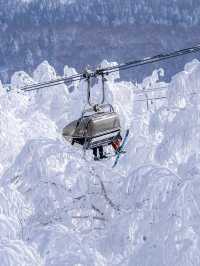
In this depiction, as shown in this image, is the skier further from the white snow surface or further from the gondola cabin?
the white snow surface

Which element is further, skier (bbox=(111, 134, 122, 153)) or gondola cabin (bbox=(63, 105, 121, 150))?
skier (bbox=(111, 134, 122, 153))

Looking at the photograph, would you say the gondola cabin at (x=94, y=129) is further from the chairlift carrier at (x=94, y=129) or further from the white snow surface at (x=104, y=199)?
the white snow surface at (x=104, y=199)

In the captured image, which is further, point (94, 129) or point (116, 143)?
point (116, 143)

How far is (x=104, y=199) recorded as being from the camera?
1758 centimetres

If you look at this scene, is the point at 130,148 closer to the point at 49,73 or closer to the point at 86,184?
the point at 86,184

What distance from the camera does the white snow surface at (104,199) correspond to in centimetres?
1224

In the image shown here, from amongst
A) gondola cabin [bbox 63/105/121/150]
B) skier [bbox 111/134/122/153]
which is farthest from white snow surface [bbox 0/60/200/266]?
skier [bbox 111/134/122/153]

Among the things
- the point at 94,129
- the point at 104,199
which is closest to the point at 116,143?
the point at 94,129

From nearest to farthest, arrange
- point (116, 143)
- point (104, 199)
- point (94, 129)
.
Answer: point (94, 129) < point (116, 143) < point (104, 199)

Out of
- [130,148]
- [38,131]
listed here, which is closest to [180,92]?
[130,148]

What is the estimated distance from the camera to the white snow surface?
1224 centimetres

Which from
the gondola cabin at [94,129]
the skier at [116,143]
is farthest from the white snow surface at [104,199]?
the skier at [116,143]

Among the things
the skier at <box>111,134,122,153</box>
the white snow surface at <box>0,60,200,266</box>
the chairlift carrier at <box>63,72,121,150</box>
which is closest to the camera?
the white snow surface at <box>0,60,200,266</box>

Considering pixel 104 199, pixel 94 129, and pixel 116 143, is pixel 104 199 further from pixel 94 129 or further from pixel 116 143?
pixel 94 129
